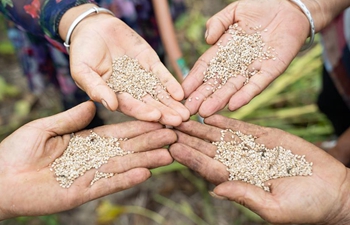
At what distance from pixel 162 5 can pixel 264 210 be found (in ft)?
4.22

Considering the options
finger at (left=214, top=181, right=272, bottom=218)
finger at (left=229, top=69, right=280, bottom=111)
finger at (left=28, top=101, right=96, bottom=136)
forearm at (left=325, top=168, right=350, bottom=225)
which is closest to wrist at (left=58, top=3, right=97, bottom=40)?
finger at (left=28, top=101, right=96, bottom=136)

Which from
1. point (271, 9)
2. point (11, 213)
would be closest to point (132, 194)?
point (11, 213)

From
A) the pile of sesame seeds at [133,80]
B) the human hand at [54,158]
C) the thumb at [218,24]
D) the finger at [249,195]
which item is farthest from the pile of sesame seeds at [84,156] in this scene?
the thumb at [218,24]

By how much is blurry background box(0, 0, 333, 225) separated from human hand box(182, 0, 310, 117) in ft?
2.05

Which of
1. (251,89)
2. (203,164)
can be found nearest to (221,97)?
(251,89)

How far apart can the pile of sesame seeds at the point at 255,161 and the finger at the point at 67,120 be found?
0.59m

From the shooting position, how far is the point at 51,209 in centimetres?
150

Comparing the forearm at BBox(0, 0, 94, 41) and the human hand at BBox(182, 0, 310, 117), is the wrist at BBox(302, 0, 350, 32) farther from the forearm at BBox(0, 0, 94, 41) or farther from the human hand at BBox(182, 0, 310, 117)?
the forearm at BBox(0, 0, 94, 41)

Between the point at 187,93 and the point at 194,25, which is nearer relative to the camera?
the point at 187,93

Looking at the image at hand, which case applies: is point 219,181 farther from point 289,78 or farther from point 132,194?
point 289,78

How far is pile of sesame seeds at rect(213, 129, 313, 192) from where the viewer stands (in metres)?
1.52

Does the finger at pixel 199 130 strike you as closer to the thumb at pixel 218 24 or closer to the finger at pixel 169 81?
the finger at pixel 169 81

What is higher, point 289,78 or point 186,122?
point 186,122

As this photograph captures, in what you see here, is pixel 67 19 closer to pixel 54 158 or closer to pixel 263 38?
pixel 54 158
